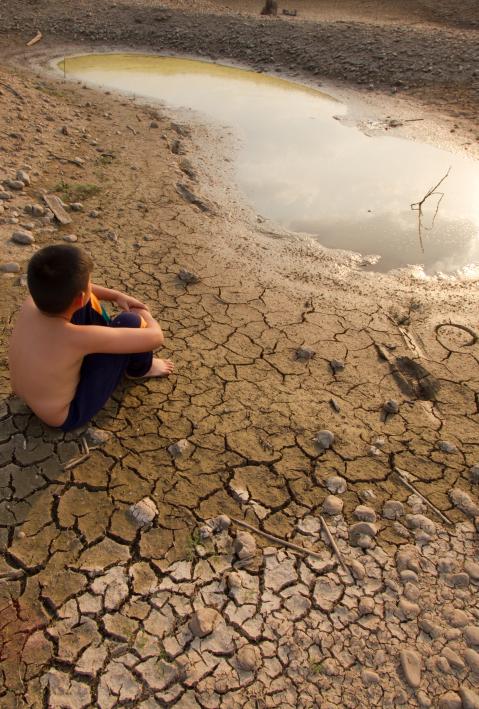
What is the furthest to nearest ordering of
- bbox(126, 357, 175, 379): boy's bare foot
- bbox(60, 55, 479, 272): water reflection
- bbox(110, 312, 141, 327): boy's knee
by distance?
bbox(60, 55, 479, 272): water reflection
bbox(126, 357, 175, 379): boy's bare foot
bbox(110, 312, 141, 327): boy's knee

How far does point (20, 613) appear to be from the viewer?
183cm

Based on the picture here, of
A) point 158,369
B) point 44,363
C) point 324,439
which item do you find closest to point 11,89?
point 158,369

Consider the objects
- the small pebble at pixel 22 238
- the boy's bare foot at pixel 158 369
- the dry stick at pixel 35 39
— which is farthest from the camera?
the dry stick at pixel 35 39

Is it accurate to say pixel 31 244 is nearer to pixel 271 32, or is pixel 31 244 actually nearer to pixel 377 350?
pixel 377 350

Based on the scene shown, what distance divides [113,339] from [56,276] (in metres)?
0.40

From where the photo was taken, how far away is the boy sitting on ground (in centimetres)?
203

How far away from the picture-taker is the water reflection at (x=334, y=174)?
4.78 meters

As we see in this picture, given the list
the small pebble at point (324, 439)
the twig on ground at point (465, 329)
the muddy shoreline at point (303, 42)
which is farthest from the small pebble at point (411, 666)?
the muddy shoreline at point (303, 42)

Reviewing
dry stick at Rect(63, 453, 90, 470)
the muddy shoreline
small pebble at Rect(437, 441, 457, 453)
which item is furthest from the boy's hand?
the muddy shoreline

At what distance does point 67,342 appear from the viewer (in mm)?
2143

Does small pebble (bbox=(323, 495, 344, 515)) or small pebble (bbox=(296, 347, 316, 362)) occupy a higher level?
small pebble (bbox=(296, 347, 316, 362))

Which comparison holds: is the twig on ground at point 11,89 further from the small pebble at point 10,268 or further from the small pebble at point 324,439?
the small pebble at point 324,439

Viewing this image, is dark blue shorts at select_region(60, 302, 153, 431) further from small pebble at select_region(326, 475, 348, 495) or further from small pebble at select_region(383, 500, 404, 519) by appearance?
small pebble at select_region(383, 500, 404, 519)

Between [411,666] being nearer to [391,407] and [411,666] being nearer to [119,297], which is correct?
[391,407]
